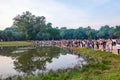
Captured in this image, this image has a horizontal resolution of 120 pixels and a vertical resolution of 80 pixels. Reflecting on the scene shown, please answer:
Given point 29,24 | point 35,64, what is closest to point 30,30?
point 29,24

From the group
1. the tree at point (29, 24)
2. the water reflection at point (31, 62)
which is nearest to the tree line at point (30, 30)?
the tree at point (29, 24)

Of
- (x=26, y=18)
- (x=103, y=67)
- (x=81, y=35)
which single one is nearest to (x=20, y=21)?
(x=26, y=18)

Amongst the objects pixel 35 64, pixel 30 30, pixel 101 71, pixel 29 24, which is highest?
pixel 29 24

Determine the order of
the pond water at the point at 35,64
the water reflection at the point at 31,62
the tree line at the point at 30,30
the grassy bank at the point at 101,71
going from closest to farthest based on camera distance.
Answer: the grassy bank at the point at 101,71 → the pond water at the point at 35,64 → the water reflection at the point at 31,62 → the tree line at the point at 30,30

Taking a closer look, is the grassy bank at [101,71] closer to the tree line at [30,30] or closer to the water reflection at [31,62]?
the water reflection at [31,62]

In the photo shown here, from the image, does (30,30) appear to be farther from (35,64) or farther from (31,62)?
(35,64)

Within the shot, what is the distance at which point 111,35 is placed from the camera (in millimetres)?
160125

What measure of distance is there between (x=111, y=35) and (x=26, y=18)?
48002 mm

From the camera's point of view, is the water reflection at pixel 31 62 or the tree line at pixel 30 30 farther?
the tree line at pixel 30 30

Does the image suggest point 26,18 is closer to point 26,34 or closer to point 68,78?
point 26,34

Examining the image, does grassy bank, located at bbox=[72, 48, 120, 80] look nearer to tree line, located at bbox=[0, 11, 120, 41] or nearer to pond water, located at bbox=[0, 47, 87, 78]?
pond water, located at bbox=[0, 47, 87, 78]

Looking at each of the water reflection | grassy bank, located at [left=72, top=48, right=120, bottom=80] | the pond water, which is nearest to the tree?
the water reflection

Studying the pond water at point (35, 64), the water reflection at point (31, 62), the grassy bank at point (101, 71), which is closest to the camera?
the grassy bank at point (101, 71)

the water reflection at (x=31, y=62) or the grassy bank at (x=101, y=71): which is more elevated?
the grassy bank at (x=101, y=71)
